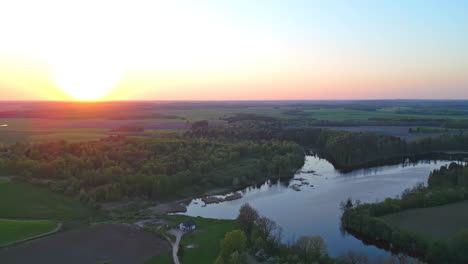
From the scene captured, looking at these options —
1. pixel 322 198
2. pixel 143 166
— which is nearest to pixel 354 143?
pixel 322 198

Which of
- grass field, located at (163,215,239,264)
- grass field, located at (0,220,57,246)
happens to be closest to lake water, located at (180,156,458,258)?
grass field, located at (163,215,239,264)

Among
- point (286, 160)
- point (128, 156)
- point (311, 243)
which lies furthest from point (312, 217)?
point (128, 156)

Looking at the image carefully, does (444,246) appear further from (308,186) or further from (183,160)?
(183,160)

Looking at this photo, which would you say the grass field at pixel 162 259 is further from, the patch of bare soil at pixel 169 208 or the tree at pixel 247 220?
the patch of bare soil at pixel 169 208

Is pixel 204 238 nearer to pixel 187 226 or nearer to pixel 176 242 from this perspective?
pixel 176 242

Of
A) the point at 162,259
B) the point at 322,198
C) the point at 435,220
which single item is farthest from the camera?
the point at 322,198

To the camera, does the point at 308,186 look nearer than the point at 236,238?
No

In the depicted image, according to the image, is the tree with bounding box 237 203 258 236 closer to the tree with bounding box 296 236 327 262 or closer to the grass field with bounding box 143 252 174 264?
the tree with bounding box 296 236 327 262

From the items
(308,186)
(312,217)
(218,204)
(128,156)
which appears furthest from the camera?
(128,156)
